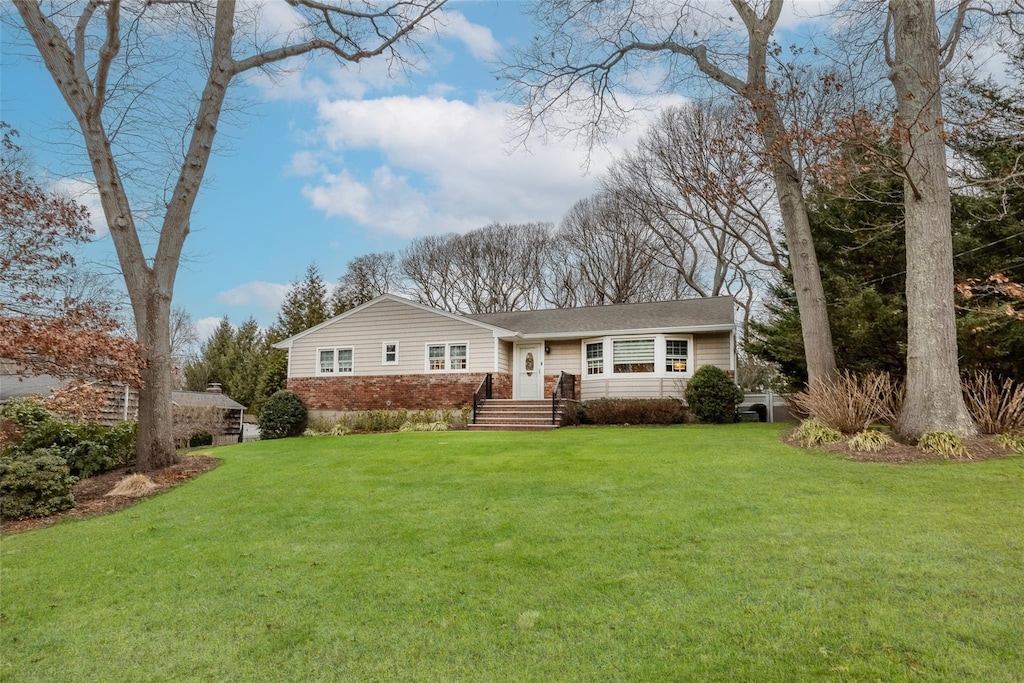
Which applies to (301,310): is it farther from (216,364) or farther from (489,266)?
(489,266)

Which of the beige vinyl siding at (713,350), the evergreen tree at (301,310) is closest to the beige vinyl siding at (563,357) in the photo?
the beige vinyl siding at (713,350)

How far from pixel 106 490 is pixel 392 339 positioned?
11.6 metres

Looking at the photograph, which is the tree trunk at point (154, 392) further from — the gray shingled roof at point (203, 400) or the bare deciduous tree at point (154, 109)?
the gray shingled roof at point (203, 400)

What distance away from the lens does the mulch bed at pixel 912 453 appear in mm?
7559

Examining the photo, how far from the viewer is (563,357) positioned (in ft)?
62.0

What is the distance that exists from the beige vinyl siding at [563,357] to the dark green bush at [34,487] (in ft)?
44.0

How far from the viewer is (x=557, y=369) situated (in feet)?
61.9

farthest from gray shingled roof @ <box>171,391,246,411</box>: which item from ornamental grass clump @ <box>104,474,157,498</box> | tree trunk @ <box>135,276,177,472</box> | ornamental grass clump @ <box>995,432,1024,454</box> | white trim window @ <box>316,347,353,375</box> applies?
ornamental grass clump @ <box>995,432,1024,454</box>

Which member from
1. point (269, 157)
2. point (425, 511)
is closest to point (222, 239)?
point (269, 157)

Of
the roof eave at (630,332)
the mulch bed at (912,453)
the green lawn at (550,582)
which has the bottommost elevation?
the green lawn at (550,582)

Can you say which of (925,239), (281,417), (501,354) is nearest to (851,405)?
(925,239)

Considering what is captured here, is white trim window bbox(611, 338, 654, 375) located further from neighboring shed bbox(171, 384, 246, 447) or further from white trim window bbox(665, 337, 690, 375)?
neighboring shed bbox(171, 384, 246, 447)

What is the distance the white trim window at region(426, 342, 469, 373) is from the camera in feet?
61.4

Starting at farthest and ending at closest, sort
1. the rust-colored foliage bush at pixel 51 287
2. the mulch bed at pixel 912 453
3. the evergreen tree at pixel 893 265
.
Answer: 1. the evergreen tree at pixel 893 265
2. the rust-colored foliage bush at pixel 51 287
3. the mulch bed at pixel 912 453
